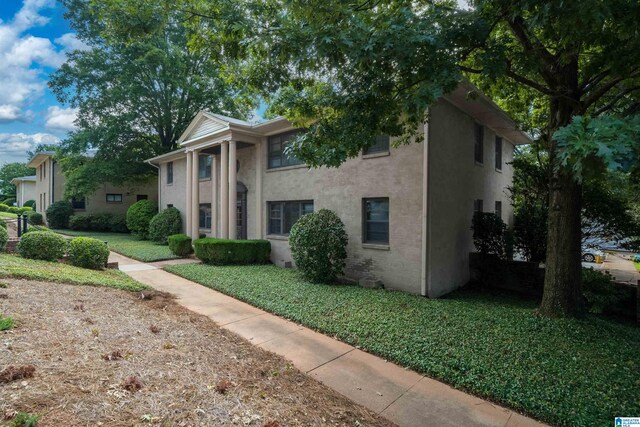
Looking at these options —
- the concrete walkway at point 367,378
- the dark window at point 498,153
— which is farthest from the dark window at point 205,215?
the dark window at point 498,153

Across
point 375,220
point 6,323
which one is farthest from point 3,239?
point 375,220

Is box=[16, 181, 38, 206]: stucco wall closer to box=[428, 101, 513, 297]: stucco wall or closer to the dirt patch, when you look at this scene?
the dirt patch

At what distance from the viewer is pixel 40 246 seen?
9.16 metres

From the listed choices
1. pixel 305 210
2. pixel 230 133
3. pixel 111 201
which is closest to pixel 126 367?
pixel 305 210

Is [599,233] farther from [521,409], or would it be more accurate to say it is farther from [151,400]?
[151,400]

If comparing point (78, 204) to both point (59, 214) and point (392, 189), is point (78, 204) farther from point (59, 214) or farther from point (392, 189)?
point (392, 189)

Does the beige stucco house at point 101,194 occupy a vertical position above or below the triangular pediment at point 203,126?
below

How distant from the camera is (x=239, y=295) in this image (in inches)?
314

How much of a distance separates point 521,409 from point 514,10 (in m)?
4.96

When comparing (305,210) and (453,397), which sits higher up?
(305,210)

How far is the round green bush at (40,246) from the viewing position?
9.12 metres

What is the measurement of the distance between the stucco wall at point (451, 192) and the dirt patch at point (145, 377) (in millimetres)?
5462

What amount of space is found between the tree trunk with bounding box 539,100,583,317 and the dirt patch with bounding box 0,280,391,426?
4.91 m

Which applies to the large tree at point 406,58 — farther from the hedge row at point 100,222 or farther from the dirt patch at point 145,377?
the hedge row at point 100,222
